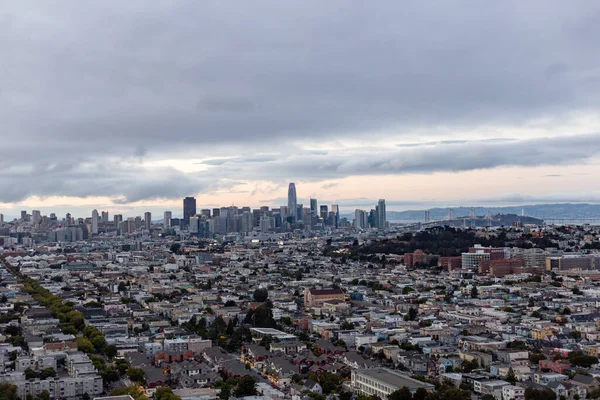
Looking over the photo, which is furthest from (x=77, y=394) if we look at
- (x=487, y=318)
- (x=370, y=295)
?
(x=370, y=295)

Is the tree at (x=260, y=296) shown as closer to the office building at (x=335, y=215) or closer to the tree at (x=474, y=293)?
the tree at (x=474, y=293)

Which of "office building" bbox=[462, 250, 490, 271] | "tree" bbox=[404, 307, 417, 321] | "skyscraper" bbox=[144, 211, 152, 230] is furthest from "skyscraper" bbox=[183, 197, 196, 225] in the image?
"tree" bbox=[404, 307, 417, 321]

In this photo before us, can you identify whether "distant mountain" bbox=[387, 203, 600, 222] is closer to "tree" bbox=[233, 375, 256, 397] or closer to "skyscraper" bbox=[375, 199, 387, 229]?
"skyscraper" bbox=[375, 199, 387, 229]

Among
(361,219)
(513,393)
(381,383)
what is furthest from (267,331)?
(361,219)

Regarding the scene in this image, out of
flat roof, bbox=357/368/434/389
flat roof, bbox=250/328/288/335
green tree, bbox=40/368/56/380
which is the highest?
flat roof, bbox=357/368/434/389

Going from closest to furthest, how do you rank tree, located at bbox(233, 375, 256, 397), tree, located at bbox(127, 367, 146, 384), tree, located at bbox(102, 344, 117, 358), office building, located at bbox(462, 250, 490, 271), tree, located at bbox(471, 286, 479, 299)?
tree, located at bbox(233, 375, 256, 397)
tree, located at bbox(127, 367, 146, 384)
tree, located at bbox(102, 344, 117, 358)
tree, located at bbox(471, 286, 479, 299)
office building, located at bbox(462, 250, 490, 271)

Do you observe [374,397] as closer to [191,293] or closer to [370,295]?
[370,295]
